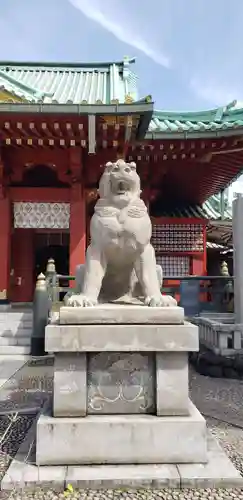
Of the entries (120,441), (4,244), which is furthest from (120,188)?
(4,244)

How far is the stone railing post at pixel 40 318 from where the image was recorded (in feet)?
22.5

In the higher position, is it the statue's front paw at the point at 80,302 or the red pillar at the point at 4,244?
the red pillar at the point at 4,244

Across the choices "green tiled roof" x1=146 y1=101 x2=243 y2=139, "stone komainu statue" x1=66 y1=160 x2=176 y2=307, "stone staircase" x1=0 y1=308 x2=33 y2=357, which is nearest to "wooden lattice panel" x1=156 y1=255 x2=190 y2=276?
"green tiled roof" x1=146 y1=101 x2=243 y2=139

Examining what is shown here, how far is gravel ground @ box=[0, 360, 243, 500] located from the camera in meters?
2.26

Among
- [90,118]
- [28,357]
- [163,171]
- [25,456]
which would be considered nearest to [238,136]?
[163,171]

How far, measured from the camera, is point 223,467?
252 cm

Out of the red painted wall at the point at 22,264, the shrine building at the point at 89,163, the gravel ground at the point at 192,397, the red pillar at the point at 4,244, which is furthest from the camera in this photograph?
the red painted wall at the point at 22,264

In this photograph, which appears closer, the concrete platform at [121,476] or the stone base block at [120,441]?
the concrete platform at [121,476]

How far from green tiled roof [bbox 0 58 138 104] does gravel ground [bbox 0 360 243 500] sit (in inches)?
343

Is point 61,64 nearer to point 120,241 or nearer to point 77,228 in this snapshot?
point 77,228

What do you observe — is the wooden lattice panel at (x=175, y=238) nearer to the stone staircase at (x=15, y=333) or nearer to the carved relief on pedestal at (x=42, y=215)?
the carved relief on pedestal at (x=42, y=215)

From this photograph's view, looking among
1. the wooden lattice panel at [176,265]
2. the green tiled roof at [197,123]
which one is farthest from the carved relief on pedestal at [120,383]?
the wooden lattice panel at [176,265]

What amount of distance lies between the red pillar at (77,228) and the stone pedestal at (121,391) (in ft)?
20.5

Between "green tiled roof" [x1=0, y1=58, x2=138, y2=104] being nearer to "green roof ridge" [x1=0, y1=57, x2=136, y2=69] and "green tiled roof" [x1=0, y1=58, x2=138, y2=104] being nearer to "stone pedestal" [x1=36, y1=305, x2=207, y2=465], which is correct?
"green roof ridge" [x1=0, y1=57, x2=136, y2=69]
